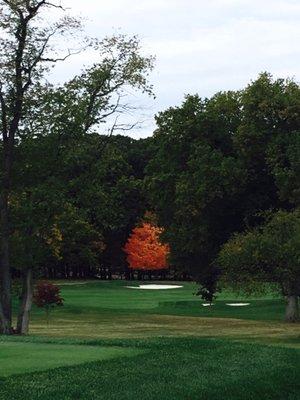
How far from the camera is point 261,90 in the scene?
1838 inches

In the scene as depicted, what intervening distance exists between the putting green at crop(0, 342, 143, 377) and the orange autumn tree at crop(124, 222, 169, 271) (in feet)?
257

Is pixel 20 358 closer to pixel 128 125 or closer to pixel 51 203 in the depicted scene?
pixel 51 203

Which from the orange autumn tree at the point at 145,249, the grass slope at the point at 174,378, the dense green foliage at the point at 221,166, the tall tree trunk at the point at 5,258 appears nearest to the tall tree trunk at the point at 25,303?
the tall tree trunk at the point at 5,258

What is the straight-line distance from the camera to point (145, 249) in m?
99.6

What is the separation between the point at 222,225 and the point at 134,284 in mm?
48892

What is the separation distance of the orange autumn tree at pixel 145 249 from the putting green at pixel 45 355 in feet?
257

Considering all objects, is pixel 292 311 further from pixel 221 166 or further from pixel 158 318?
pixel 221 166

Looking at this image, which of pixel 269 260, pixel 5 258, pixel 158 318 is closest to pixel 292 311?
pixel 158 318

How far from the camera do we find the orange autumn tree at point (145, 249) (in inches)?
3920

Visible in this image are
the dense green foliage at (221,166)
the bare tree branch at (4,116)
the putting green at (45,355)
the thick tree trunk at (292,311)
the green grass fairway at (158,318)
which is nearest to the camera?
the putting green at (45,355)

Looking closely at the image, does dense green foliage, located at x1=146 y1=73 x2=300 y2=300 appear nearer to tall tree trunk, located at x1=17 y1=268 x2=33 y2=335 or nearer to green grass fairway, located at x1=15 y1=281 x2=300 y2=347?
green grass fairway, located at x1=15 y1=281 x2=300 y2=347

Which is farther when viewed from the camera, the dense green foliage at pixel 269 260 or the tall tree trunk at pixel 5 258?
the dense green foliage at pixel 269 260

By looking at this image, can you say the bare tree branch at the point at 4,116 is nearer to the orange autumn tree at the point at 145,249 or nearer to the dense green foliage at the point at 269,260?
the dense green foliage at the point at 269,260

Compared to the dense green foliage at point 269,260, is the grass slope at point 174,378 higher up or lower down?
lower down
